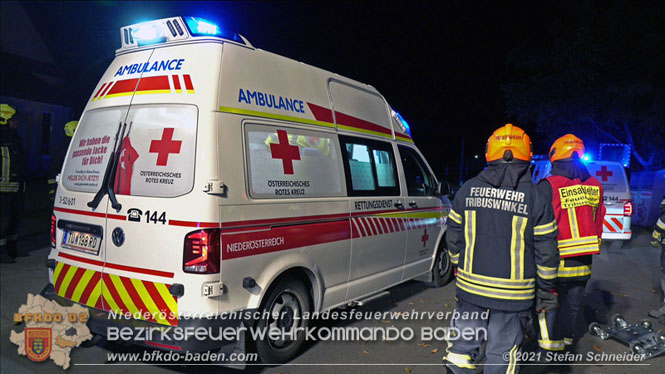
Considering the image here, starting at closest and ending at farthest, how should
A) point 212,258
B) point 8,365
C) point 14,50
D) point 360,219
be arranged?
point 212,258, point 8,365, point 360,219, point 14,50

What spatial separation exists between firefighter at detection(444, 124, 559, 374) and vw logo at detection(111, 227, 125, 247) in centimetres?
250

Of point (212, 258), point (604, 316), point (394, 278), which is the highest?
point (212, 258)

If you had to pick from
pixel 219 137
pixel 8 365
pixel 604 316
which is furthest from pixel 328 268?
pixel 604 316

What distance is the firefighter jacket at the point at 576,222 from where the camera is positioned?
12.7 feet

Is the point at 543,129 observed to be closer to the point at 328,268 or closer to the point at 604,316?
the point at 604,316

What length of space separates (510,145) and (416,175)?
296 cm

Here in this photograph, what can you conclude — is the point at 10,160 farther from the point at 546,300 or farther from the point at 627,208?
the point at 627,208

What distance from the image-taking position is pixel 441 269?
652 centimetres

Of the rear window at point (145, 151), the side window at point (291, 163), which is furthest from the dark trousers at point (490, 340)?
the rear window at point (145, 151)

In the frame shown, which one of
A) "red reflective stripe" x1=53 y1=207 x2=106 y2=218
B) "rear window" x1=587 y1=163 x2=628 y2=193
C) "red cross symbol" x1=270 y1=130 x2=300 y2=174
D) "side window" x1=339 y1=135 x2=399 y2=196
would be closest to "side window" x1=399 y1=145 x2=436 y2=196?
"side window" x1=339 y1=135 x2=399 y2=196

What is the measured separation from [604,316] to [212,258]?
4959mm

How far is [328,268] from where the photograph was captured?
4168mm

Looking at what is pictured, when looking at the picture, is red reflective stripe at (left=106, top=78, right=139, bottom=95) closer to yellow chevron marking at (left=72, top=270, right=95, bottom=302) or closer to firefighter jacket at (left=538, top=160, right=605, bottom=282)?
yellow chevron marking at (left=72, top=270, right=95, bottom=302)

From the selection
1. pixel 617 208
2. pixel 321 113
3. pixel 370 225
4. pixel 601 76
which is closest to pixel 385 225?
pixel 370 225
